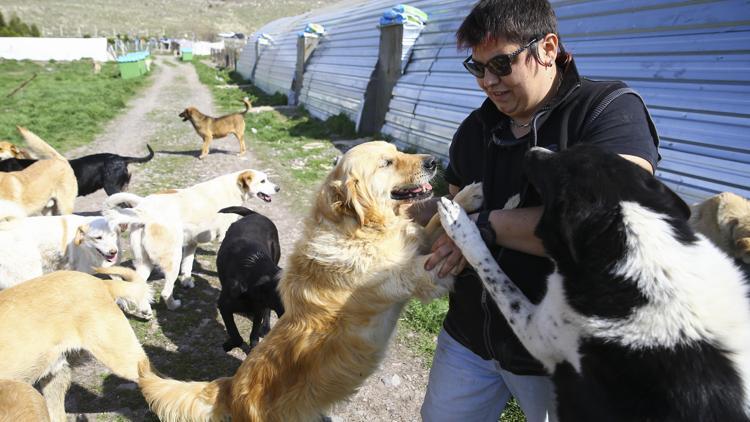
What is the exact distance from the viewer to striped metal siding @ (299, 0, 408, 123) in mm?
13562

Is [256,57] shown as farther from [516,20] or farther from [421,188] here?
[516,20]

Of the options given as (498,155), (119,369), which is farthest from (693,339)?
(119,369)

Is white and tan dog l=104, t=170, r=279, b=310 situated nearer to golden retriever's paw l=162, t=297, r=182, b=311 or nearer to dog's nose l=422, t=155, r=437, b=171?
golden retriever's paw l=162, t=297, r=182, b=311

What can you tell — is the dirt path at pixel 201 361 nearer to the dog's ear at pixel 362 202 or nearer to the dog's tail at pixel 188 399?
the dog's tail at pixel 188 399

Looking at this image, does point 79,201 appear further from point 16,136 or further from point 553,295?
point 553,295

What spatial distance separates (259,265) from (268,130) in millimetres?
10452

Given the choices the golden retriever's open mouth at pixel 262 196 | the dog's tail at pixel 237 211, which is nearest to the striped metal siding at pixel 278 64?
the golden retriever's open mouth at pixel 262 196

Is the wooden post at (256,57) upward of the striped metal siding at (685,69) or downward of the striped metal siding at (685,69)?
downward

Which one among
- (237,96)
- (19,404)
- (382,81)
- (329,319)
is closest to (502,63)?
(329,319)

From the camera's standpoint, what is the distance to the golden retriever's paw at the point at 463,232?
6.05 feet

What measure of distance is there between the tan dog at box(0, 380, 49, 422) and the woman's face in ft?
8.22

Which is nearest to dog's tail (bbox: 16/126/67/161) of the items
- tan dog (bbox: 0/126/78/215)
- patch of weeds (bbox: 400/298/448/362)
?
tan dog (bbox: 0/126/78/215)

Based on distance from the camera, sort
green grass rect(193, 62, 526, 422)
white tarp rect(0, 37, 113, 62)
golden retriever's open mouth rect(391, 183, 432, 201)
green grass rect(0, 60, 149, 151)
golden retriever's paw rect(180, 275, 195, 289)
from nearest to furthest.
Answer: golden retriever's open mouth rect(391, 183, 432, 201) < green grass rect(193, 62, 526, 422) < golden retriever's paw rect(180, 275, 195, 289) < green grass rect(0, 60, 149, 151) < white tarp rect(0, 37, 113, 62)

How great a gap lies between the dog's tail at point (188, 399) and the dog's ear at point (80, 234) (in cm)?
255
